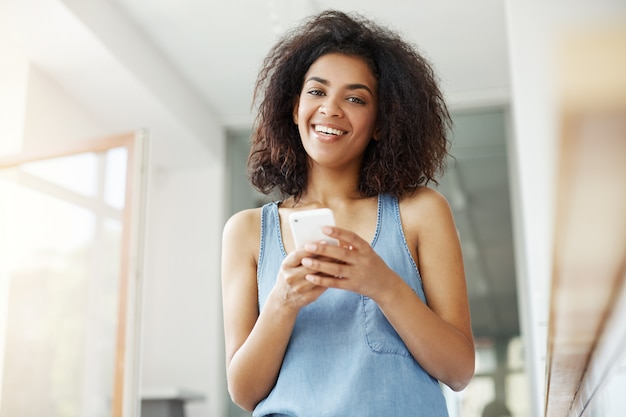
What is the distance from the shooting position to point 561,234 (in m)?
0.23

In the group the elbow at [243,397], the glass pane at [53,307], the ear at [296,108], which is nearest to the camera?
the elbow at [243,397]

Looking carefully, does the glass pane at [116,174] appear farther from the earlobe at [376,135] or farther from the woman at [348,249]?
the earlobe at [376,135]

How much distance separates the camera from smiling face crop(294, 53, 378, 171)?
107cm

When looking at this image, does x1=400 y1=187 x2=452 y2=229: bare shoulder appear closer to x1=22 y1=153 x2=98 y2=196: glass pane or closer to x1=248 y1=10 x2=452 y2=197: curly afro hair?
x1=248 y1=10 x2=452 y2=197: curly afro hair

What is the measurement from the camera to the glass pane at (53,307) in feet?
13.0

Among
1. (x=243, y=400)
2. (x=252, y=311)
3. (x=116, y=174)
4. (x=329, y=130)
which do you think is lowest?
(x=243, y=400)

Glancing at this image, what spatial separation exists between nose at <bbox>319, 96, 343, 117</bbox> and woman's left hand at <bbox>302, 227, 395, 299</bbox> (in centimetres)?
23

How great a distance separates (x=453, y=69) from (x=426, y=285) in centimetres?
432

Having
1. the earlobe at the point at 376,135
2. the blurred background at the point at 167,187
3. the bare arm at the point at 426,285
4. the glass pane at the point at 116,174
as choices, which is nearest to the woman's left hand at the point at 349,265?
the bare arm at the point at 426,285

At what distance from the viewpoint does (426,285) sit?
1.00 m

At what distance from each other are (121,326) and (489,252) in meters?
2.82

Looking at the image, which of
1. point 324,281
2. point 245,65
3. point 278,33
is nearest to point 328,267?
point 324,281

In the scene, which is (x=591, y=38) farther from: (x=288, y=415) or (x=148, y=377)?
(x=148, y=377)

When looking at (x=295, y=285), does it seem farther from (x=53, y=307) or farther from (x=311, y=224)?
(x=53, y=307)
